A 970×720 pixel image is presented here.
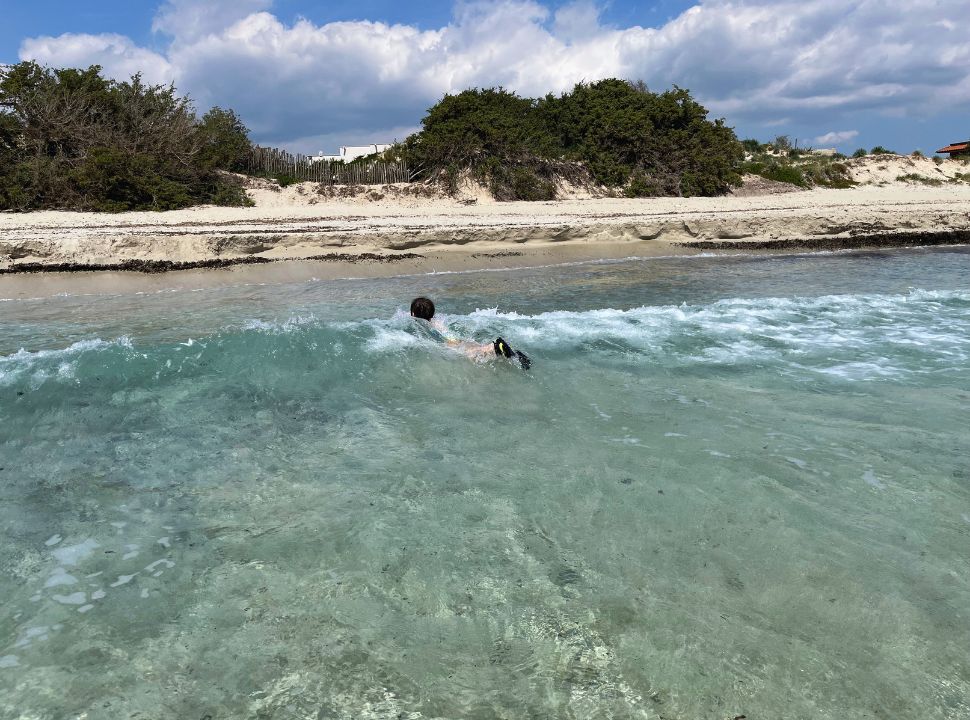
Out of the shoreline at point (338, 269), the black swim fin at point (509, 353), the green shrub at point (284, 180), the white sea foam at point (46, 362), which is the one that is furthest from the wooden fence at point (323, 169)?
the black swim fin at point (509, 353)

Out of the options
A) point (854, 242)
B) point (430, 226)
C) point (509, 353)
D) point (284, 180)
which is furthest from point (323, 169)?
point (509, 353)

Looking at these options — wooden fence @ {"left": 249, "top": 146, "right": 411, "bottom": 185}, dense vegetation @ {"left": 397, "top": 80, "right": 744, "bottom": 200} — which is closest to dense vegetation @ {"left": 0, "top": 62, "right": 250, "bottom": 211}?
wooden fence @ {"left": 249, "top": 146, "right": 411, "bottom": 185}

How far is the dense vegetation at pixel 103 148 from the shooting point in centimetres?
1623

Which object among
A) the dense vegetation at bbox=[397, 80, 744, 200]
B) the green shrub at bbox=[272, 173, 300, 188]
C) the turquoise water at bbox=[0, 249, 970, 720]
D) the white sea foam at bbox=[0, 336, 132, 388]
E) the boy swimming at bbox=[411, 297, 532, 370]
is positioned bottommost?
the turquoise water at bbox=[0, 249, 970, 720]

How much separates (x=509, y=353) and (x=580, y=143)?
20546 mm

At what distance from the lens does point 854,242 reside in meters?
16.3

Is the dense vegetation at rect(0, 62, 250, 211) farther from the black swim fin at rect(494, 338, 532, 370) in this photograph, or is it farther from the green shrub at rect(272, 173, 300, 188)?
the black swim fin at rect(494, 338, 532, 370)

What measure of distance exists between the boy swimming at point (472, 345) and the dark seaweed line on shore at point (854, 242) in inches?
407

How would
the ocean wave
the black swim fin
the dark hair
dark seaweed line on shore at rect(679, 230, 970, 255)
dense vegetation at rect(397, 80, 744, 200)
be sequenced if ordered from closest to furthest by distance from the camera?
the black swim fin, the ocean wave, the dark hair, dark seaweed line on shore at rect(679, 230, 970, 255), dense vegetation at rect(397, 80, 744, 200)

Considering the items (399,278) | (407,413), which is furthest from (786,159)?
(407,413)

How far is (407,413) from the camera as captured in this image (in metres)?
5.07

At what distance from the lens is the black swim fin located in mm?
5801

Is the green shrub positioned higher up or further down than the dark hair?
higher up

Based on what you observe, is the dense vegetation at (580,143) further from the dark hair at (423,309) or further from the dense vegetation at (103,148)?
the dark hair at (423,309)
